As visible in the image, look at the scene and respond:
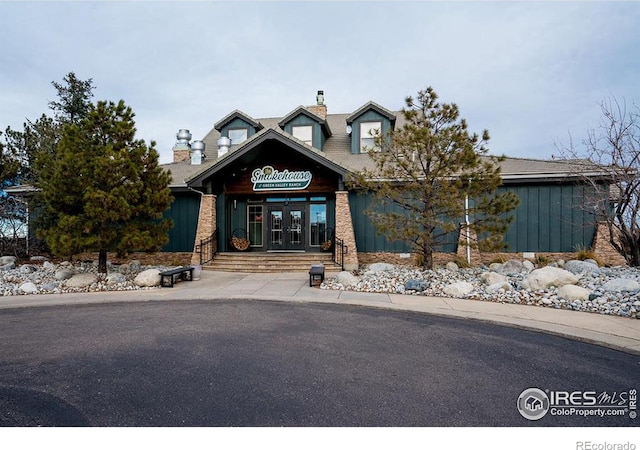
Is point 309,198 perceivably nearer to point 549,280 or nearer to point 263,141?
point 263,141

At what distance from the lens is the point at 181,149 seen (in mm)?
19312

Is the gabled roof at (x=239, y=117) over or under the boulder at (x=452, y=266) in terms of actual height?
over

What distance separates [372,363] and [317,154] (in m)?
9.97

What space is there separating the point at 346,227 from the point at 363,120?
667cm

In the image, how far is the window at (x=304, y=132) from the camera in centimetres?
1728

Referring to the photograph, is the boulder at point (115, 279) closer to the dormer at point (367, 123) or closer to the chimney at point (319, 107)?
the dormer at point (367, 123)

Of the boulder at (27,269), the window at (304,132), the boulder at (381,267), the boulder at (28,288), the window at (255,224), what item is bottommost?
the boulder at (28,288)

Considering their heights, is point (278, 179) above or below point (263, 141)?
below

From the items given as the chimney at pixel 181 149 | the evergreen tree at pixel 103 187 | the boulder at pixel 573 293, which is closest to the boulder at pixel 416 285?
the boulder at pixel 573 293

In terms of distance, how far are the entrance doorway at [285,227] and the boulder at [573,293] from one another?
1024cm

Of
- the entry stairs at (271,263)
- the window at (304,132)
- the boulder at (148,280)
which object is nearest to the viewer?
the boulder at (148,280)

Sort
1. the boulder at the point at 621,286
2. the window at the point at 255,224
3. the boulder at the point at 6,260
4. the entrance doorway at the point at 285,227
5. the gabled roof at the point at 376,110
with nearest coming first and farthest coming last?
the boulder at the point at 621,286 < the boulder at the point at 6,260 < the entrance doorway at the point at 285,227 < the window at the point at 255,224 < the gabled roof at the point at 376,110

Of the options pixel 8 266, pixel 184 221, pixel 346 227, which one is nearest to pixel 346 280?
pixel 346 227

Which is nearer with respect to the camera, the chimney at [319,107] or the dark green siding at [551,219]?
the dark green siding at [551,219]
